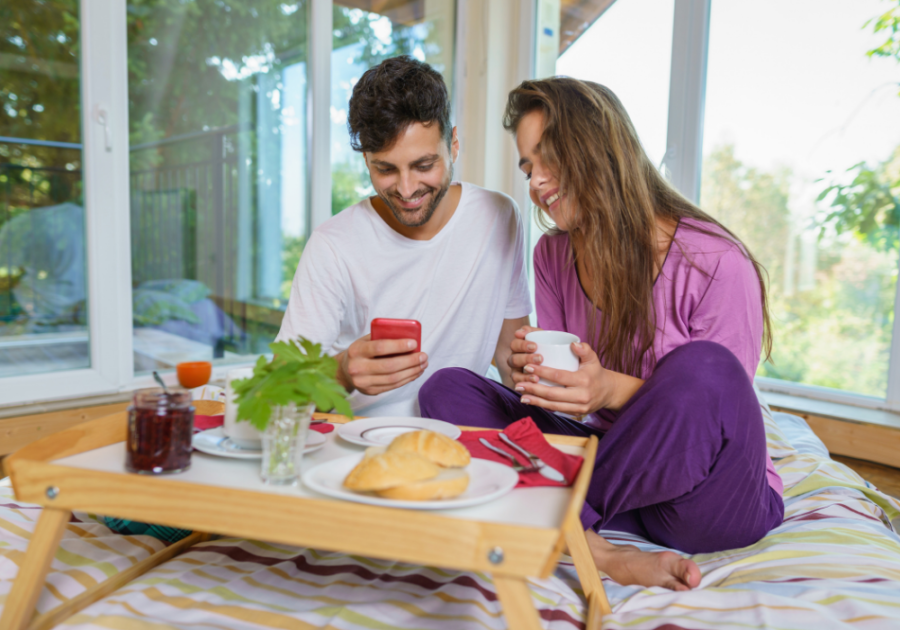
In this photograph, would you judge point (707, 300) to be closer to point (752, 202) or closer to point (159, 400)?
point (159, 400)

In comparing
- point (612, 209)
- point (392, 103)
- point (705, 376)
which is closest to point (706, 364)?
point (705, 376)

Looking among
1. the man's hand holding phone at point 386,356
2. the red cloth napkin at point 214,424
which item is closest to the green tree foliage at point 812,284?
the man's hand holding phone at point 386,356

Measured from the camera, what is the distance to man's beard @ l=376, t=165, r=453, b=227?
1605mm

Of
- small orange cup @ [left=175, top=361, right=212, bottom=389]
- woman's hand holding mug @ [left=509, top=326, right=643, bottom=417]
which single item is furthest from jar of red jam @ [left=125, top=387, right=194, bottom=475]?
small orange cup @ [left=175, top=361, right=212, bottom=389]

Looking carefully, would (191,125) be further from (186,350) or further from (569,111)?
(569,111)

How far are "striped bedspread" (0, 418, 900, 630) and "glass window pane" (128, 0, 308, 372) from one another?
1.27m

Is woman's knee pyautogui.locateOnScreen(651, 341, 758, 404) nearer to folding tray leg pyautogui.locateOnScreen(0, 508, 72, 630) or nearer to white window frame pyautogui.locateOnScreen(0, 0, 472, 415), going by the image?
folding tray leg pyautogui.locateOnScreen(0, 508, 72, 630)

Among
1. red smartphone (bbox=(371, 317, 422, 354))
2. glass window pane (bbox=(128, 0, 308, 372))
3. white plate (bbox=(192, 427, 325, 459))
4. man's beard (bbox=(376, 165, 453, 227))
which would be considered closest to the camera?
white plate (bbox=(192, 427, 325, 459))

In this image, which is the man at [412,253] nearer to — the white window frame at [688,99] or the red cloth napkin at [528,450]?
the red cloth napkin at [528,450]

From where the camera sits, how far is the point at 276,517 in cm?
74

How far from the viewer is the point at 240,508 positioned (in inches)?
29.7

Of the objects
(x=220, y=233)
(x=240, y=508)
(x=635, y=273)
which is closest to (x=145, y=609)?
(x=240, y=508)

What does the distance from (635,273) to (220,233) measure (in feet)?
6.02

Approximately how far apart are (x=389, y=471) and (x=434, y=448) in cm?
11
